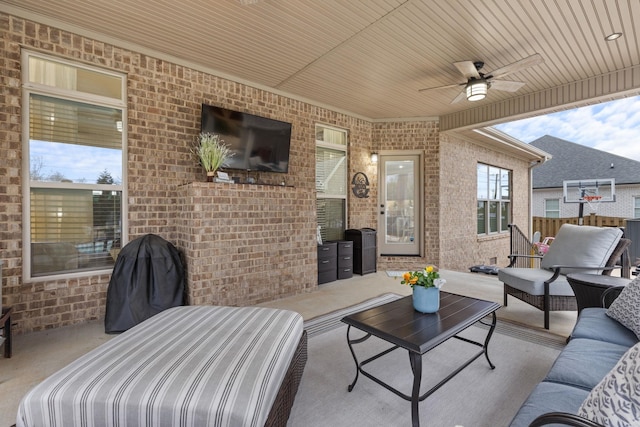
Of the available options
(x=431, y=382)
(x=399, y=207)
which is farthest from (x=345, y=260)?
(x=431, y=382)

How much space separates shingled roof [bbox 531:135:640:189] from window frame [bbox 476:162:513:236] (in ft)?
23.1

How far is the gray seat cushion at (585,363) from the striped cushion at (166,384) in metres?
1.38

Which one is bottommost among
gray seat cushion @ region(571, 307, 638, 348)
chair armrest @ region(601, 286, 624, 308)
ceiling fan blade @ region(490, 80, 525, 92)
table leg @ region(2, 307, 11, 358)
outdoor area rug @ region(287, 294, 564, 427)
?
outdoor area rug @ region(287, 294, 564, 427)

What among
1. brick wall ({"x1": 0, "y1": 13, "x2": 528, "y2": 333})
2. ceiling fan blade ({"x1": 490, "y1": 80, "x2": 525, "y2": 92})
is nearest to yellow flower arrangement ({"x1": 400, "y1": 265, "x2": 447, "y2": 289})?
brick wall ({"x1": 0, "y1": 13, "x2": 528, "y2": 333})

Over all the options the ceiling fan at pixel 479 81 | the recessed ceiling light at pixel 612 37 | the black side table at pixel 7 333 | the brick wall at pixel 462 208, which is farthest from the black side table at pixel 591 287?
the black side table at pixel 7 333

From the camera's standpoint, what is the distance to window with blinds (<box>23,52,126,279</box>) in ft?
9.71

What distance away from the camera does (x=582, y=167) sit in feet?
45.3

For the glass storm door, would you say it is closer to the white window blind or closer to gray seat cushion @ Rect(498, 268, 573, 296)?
the white window blind

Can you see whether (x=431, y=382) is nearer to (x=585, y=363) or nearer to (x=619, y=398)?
(x=585, y=363)

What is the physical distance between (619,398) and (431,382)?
4.38 ft

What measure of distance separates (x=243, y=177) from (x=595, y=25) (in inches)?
180

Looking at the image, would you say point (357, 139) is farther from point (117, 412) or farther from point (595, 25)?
point (117, 412)

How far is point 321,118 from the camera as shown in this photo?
5.35 meters

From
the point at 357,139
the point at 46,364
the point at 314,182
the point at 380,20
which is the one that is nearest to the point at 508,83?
the point at 380,20
